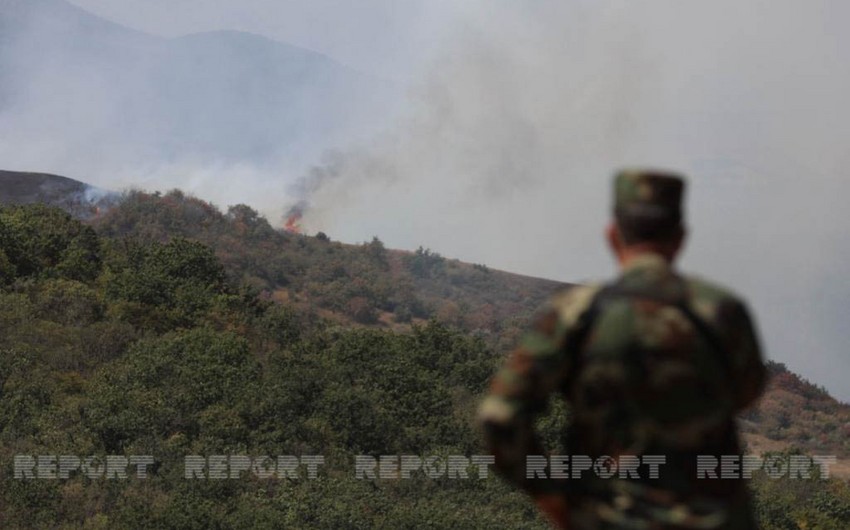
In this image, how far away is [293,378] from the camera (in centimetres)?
3127

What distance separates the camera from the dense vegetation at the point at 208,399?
23500mm

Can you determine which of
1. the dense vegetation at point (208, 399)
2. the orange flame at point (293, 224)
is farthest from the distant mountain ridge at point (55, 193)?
the dense vegetation at point (208, 399)

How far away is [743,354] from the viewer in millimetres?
3334

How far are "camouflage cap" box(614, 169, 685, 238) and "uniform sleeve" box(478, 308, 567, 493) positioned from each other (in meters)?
0.31

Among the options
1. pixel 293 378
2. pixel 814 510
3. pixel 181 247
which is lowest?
pixel 814 510

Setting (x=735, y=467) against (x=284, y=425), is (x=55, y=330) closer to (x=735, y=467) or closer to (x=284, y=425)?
(x=284, y=425)

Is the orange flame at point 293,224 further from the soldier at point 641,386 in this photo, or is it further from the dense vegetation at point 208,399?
the soldier at point 641,386

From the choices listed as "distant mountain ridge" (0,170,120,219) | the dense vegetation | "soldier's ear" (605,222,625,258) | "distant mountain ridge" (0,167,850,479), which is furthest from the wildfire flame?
"soldier's ear" (605,222,625,258)

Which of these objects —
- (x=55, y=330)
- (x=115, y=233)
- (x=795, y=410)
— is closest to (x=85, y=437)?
(x=55, y=330)

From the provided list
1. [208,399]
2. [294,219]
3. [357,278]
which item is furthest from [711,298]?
[294,219]

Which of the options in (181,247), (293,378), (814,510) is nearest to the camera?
(814,510)

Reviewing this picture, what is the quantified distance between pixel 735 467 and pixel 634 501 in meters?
0.28

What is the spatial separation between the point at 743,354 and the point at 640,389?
28 centimetres

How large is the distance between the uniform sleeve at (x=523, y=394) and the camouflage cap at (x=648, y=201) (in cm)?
31
